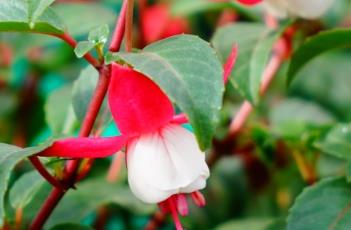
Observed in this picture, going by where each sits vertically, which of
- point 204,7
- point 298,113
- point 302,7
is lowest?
point 298,113

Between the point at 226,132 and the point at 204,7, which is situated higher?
the point at 204,7

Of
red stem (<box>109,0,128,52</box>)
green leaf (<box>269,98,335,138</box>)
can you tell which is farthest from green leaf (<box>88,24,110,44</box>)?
green leaf (<box>269,98,335,138</box>)

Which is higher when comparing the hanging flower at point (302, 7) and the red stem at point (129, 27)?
the red stem at point (129, 27)

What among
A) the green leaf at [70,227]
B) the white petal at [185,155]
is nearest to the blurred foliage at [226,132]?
the green leaf at [70,227]

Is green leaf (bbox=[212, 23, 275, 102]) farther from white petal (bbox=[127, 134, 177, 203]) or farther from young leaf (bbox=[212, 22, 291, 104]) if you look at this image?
white petal (bbox=[127, 134, 177, 203])

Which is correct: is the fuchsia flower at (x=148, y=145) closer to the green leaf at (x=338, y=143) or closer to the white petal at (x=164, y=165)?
the white petal at (x=164, y=165)

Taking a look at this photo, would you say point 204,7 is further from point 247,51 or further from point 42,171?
point 42,171

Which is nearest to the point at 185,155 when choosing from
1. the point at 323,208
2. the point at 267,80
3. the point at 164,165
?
the point at 164,165
